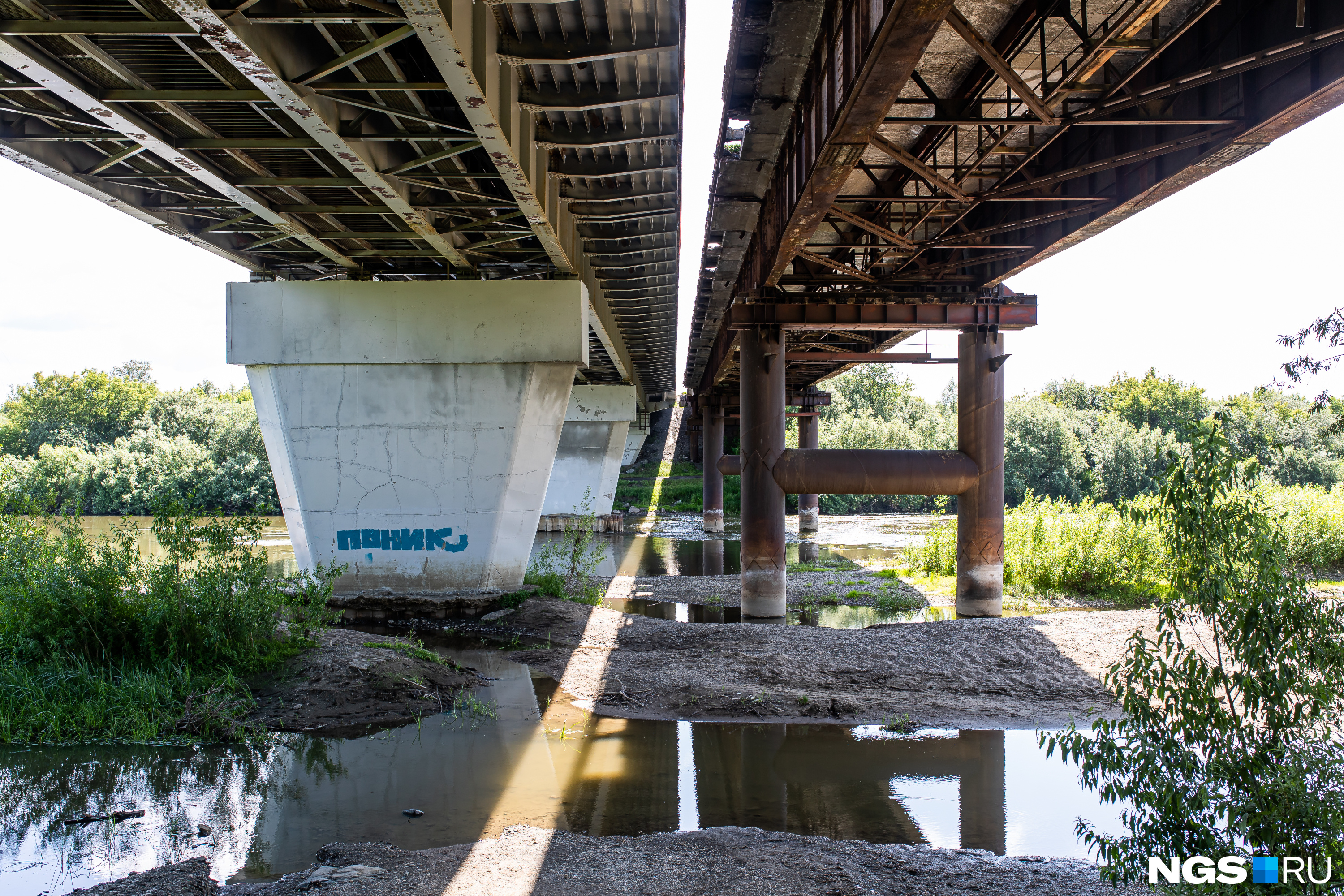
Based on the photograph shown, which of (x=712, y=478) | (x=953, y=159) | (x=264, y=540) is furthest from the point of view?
(x=712, y=478)

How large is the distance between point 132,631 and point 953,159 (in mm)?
12451

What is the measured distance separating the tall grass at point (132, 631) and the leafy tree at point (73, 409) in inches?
2489

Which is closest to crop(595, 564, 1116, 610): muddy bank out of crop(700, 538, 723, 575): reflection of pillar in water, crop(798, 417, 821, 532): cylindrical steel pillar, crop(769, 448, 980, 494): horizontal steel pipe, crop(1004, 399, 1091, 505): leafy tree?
crop(700, 538, 723, 575): reflection of pillar in water

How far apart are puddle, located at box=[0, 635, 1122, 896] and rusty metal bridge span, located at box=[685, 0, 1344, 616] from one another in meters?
5.86

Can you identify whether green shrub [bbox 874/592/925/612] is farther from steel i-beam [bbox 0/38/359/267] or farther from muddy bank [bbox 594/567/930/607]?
steel i-beam [bbox 0/38/359/267]

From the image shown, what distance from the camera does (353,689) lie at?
9.43 metres

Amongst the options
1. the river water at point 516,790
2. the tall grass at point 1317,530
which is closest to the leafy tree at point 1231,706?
the river water at point 516,790

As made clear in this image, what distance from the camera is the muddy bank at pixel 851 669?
9000 millimetres

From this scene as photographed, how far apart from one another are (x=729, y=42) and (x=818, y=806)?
7566 millimetres

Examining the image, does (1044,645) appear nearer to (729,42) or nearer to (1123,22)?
(1123,22)

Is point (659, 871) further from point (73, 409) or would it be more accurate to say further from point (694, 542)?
point (73, 409)

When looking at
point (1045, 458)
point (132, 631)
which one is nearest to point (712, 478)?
point (1045, 458)

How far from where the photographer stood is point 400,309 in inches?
583

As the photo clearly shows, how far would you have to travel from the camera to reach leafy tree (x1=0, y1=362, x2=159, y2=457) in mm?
63562
